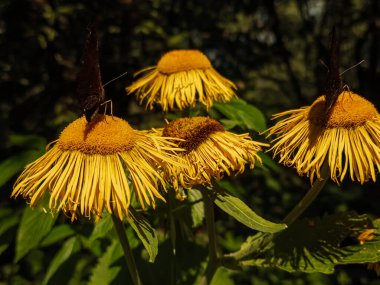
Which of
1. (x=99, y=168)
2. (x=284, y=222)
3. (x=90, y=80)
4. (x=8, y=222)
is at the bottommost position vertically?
(x=284, y=222)

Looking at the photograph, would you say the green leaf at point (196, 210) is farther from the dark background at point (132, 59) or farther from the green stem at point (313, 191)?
the dark background at point (132, 59)

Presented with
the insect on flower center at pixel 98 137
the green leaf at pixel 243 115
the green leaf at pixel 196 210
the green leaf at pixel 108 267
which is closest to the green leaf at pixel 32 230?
the green leaf at pixel 108 267

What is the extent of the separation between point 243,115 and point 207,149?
0.45 meters

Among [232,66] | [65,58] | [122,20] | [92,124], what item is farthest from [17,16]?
[92,124]

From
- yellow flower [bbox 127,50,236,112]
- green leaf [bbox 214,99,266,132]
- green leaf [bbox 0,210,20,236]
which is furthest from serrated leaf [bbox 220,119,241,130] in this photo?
green leaf [bbox 0,210,20,236]

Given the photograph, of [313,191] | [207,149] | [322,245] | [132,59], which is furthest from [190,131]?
[132,59]

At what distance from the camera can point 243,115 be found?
182cm

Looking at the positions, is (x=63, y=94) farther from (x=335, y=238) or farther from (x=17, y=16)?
(x=335, y=238)

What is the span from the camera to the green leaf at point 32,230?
5.06 ft

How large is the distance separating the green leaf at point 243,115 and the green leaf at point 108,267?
63cm

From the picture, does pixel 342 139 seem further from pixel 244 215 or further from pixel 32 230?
pixel 32 230

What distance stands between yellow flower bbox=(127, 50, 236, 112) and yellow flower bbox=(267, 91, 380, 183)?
477 millimetres

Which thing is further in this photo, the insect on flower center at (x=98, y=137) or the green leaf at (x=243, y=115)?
the green leaf at (x=243, y=115)

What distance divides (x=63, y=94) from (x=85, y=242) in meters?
1.45
